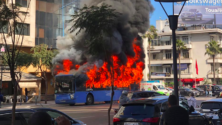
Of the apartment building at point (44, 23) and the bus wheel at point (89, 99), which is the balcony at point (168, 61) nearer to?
the apartment building at point (44, 23)

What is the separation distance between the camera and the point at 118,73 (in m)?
26.9

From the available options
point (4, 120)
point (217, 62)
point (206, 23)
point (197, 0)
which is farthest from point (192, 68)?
point (4, 120)

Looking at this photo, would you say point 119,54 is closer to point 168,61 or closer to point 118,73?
point 118,73

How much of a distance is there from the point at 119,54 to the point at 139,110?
1785 cm

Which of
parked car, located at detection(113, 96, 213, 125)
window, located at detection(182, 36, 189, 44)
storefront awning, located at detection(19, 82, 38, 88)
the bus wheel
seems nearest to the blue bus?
the bus wheel

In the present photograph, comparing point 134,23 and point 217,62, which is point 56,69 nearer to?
point 134,23

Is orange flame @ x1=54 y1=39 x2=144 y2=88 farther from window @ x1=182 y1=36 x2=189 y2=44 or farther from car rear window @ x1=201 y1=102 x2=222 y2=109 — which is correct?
window @ x1=182 y1=36 x2=189 y2=44

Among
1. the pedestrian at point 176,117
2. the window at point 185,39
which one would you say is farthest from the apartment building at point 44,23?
the pedestrian at point 176,117

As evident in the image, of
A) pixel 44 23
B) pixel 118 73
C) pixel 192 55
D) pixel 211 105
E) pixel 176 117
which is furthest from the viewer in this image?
pixel 192 55

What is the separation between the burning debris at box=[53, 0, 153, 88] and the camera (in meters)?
26.0

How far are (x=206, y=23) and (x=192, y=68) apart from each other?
39.4 feet

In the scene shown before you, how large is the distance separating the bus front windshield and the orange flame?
156 cm

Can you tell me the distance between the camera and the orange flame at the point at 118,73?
2703 centimetres

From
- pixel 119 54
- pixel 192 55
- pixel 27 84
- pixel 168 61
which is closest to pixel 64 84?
pixel 119 54
